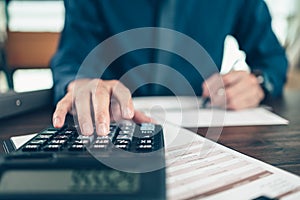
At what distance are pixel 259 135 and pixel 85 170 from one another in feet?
0.92

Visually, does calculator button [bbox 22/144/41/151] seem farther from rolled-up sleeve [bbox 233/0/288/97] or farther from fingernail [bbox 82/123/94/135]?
rolled-up sleeve [bbox 233/0/288/97]

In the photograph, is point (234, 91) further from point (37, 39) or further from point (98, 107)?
point (37, 39)

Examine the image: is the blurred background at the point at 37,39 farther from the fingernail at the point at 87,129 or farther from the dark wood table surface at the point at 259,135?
the fingernail at the point at 87,129

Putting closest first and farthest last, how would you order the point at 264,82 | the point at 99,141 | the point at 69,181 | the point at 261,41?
the point at 69,181 < the point at 99,141 < the point at 264,82 < the point at 261,41

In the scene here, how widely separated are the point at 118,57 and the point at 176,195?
593mm

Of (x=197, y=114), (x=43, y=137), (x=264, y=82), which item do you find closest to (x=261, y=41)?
(x=264, y=82)

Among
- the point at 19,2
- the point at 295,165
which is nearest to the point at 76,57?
the point at 295,165

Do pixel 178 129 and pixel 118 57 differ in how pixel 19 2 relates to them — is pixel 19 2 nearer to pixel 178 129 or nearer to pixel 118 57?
pixel 118 57

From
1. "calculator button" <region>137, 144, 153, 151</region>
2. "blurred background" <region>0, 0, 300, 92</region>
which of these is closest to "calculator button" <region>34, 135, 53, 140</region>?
"calculator button" <region>137, 144, 153, 151</region>

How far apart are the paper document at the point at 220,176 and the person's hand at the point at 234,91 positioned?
0.73 ft

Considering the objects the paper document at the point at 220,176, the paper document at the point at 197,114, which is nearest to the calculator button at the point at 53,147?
the paper document at the point at 220,176

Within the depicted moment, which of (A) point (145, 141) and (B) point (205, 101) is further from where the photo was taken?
(B) point (205, 101)

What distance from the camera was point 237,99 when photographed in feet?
2.07

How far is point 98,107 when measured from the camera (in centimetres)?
44
